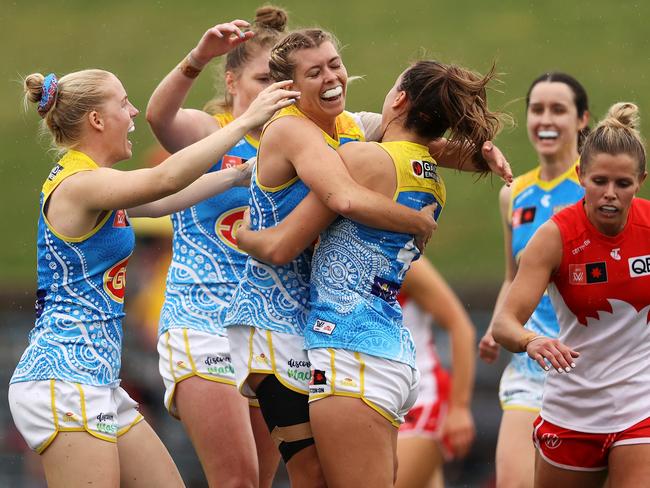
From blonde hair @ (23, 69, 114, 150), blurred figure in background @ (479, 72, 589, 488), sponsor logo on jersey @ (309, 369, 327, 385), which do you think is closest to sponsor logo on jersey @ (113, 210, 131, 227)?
blonde hair @ (23, 69, 114, 150)

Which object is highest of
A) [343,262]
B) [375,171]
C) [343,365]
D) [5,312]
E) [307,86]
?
[307,86]

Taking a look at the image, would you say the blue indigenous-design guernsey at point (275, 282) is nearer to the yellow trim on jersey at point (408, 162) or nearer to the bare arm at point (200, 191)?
the yellow trim on jersey at point (408, 162)

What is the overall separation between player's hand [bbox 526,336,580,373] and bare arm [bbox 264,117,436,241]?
23.1 inches

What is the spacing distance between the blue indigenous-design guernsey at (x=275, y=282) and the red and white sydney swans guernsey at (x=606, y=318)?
43.2 inches

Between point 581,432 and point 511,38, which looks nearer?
point 581,432

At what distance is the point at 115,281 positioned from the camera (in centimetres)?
477

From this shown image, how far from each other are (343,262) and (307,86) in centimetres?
68

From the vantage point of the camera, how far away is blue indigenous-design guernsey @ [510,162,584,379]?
21.4 feet

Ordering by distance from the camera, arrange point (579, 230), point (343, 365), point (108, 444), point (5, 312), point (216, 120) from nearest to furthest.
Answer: point (343, 365) < point (108, 444) < point (579, 230) < point (216, 120) < point (5, 312)

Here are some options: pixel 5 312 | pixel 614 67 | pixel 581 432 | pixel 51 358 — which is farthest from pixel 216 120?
pixel 614 67

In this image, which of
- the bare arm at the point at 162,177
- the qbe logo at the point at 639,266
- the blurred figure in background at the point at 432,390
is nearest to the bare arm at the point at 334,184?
the bare arm at the point at 162,177

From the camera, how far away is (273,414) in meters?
4.41

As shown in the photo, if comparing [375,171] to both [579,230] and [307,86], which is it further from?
[579,230]

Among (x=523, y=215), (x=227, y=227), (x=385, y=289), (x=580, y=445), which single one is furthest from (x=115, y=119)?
(x=523, y=215)
